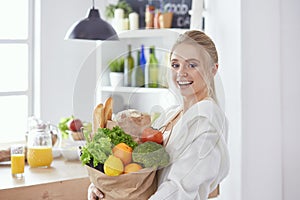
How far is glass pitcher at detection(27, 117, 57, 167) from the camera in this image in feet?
6.30

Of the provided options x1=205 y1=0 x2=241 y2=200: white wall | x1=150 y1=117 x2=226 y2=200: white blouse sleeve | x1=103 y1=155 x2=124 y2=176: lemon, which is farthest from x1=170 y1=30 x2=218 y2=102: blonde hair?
x1=205 y1=0 x2=241 y2=200: white wall

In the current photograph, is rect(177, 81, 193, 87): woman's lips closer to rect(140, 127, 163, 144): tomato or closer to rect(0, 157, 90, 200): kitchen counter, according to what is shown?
rect(140, 127, 163, 144): tomato

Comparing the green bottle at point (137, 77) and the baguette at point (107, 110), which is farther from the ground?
the green bottle at point (137, 77)

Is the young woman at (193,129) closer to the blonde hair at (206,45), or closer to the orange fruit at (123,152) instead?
the blonde hair at (206,45)

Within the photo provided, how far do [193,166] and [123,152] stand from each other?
20cm

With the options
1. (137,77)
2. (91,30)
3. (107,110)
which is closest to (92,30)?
(91,30)

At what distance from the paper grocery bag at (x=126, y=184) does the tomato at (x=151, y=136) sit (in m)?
0.08

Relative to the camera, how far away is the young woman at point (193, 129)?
118cm

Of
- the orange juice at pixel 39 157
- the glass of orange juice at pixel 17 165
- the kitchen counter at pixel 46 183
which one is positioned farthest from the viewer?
the orange juice at pixel 39 157

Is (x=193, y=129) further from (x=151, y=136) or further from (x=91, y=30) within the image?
(x=91, y=30)

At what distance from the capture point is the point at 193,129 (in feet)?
3.94

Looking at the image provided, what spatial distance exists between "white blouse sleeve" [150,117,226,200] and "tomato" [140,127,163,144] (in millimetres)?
77

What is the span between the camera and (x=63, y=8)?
2.91 meters

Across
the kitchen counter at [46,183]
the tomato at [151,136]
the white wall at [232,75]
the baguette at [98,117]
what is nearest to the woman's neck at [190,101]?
the tomato at [151,136]
